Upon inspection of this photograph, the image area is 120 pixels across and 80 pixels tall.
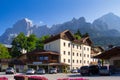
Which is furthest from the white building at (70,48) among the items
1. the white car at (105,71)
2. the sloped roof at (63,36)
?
the white car at (105,71)

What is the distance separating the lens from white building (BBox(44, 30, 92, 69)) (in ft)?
293

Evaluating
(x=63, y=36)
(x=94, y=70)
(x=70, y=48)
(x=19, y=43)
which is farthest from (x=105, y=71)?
(x=19, y=43)

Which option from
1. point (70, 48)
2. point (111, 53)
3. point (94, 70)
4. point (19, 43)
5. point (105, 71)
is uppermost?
point (19, 43)

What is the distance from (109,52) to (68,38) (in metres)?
38.8

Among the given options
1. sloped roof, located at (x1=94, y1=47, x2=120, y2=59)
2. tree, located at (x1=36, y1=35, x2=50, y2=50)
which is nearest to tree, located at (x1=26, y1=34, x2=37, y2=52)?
tree, located at (x1=36, y1=35, x2=50, y2=50)

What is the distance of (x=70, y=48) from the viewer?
94000 mm

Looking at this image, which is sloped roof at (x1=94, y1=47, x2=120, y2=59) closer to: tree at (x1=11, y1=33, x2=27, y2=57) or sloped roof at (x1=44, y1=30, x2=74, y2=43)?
sloped roof at (x1=44, y1=30, x2=74, y2=43)

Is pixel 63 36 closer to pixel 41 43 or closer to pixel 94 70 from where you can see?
pixel 41 43

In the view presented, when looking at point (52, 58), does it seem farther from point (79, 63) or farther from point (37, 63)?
point (79, 63)

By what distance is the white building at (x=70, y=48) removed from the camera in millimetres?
89438

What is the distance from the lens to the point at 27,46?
110000 millimetres

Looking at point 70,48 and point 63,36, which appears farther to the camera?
point 70,48

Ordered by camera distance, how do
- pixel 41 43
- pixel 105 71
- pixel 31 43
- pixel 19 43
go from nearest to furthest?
pixel 105 71
pixel 19 43
pixel 31 43
pixel 41 43

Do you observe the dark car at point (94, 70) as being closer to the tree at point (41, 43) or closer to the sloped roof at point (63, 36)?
the sloped roof at point (63, 36)
